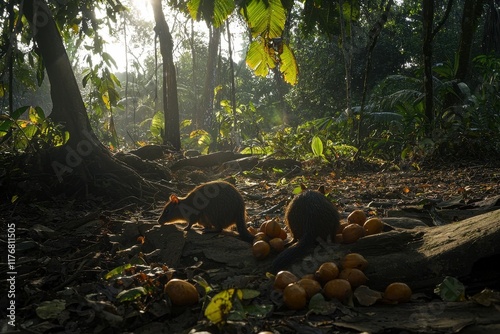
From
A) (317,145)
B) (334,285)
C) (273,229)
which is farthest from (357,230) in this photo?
(317,145)

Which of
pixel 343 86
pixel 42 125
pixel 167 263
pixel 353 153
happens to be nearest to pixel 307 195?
pixel 167 263

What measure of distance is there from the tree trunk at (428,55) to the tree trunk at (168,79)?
15.7 ft

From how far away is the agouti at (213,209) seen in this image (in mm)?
4148

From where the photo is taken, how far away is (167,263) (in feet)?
11.4

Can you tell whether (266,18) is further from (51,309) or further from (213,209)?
(51,309)

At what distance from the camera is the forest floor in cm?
235

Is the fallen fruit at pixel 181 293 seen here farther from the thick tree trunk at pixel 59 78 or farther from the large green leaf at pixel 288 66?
the thick tree trunk at pixel 59 78

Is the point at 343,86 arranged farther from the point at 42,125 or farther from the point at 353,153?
the point at 42,125

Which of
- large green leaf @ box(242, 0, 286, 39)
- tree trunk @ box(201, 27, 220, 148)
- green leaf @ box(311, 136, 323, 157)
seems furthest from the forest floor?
tree trunk @ box(201, 27, 220, 148)

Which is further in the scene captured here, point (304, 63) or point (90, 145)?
point (304, 63)

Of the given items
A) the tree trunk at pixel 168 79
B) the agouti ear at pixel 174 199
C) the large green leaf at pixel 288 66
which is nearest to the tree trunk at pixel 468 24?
the large green leaf at pixel 288 66

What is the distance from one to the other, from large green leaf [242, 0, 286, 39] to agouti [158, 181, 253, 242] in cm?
186

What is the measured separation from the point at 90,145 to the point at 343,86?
48.3 feet

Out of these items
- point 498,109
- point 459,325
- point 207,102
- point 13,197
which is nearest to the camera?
point 459,325
